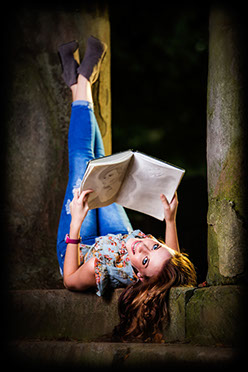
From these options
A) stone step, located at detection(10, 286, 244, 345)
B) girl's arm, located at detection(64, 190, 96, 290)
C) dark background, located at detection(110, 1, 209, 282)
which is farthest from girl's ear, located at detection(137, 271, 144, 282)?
dark background, located at detection(110, 1, 209, 282)

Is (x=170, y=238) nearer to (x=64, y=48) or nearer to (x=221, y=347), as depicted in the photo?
(x=221, y=347)

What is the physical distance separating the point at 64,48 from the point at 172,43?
4.62 ft

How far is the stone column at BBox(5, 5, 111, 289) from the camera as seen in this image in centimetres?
332

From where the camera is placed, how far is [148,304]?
6.93 feet

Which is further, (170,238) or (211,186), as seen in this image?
(170,238)

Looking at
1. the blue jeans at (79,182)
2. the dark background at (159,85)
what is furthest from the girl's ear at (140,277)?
the dark background at (159,85)

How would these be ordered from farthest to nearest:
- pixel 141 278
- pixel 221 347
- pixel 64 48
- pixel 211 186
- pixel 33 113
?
pixel 33 113 → pixel 64 48 → pixel 141 278 → pixel 211 186 → pixel 221 347

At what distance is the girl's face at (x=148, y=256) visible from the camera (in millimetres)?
2242

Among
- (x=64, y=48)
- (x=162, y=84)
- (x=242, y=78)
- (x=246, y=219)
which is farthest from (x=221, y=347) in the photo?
(x=162, y=84)

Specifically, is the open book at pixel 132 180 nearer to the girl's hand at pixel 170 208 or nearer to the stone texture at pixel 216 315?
the girl's hand at pixel 170 208

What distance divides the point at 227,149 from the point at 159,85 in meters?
2.60

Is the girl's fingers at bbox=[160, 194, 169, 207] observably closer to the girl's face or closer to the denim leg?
the girl's face

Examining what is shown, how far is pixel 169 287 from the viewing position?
2.14 metres

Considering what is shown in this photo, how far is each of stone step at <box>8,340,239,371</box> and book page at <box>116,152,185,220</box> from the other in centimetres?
72
